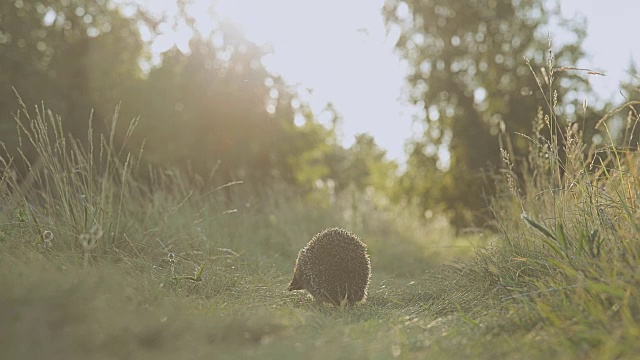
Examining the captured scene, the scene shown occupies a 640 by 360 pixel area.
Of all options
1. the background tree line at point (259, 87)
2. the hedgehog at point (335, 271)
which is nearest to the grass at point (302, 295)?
the hedgehog at point (335, 271)

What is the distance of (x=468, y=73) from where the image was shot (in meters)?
18.1

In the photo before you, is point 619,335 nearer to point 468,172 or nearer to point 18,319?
point 18,319

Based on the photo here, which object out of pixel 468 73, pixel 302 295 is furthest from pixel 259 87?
pixel 302 295

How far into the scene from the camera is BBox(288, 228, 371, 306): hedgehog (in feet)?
17.4

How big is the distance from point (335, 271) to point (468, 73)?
1403 centimetres

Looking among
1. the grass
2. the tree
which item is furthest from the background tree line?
the grass

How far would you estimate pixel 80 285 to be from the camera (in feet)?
11.6

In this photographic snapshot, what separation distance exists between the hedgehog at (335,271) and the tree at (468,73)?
11418mm

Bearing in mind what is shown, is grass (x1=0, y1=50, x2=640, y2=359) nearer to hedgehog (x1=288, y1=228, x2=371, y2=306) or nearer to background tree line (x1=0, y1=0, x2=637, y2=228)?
hedgehog (x1=288, y1=228, x2=371, y2=306)

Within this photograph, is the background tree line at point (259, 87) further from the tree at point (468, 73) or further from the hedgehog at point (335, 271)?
the hedgehog at point (335, 271)

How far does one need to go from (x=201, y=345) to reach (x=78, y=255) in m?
2.60

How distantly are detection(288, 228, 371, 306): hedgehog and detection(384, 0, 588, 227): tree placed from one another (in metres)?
11.4

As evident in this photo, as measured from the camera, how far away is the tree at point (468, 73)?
17047mm

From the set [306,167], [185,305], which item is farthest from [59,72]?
[185,305]
